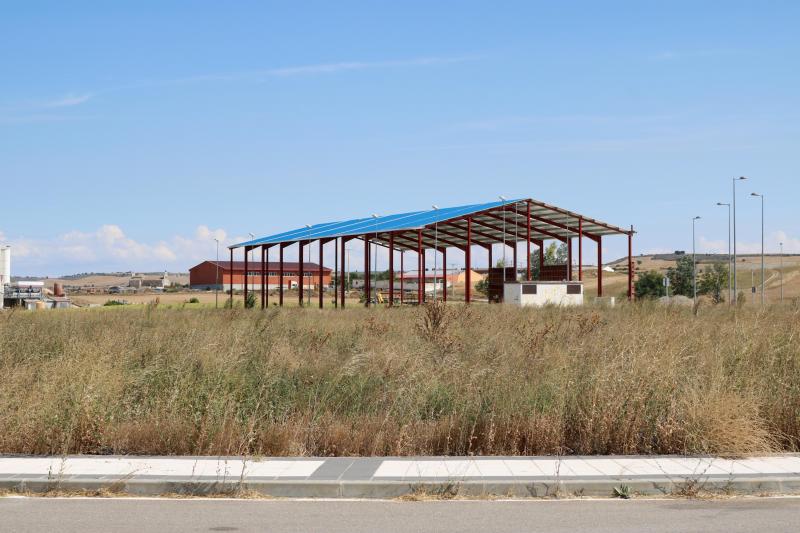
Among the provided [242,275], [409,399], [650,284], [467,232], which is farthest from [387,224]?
[242,275]

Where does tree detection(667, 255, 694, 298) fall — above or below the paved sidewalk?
above

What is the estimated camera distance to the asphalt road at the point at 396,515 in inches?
307

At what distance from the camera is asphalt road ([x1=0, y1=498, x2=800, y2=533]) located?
7.79 meters

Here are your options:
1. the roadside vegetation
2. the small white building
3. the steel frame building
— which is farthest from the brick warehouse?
the roadside vegetation

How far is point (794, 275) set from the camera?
133m

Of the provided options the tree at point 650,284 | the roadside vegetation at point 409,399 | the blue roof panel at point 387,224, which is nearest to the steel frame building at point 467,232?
the blue roof panel at point 387,224

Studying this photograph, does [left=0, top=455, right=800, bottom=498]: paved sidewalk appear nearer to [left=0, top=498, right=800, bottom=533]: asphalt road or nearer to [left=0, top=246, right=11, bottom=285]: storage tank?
[left=0, top=498, right=800, bottom=533]: asphalt road

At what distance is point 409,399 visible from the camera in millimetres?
11789

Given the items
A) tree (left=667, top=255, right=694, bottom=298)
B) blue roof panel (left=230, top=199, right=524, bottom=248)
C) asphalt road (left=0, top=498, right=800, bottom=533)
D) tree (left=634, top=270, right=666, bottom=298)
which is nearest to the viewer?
asphalt road (left=0, top=498, right=800, bottom=533)

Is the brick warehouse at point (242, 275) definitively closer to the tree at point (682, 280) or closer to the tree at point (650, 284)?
the tree at point (650, 284)

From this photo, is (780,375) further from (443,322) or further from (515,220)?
(515,220)

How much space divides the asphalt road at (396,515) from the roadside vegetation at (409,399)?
6.27 ft

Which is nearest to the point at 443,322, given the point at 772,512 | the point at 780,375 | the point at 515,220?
the point at 780,375

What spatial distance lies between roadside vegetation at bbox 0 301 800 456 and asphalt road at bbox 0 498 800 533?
191 cm
